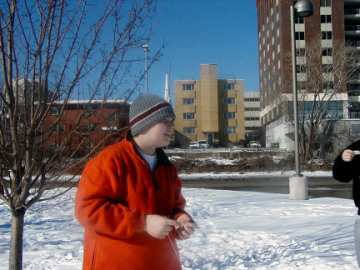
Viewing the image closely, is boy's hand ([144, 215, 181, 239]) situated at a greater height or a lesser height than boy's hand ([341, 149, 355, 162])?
lesser

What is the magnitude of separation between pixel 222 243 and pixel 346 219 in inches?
119

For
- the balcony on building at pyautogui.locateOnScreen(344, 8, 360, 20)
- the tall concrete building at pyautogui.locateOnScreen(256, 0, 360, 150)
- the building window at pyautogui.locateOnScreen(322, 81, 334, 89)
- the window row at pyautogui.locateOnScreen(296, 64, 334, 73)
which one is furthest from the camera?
the balcony on building at pyautogui.locateOnScreen(344, 8, 360, 20)

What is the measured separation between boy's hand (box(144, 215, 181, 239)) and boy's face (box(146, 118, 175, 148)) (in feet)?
1.28

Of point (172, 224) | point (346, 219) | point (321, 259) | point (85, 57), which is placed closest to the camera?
point (172, 224)

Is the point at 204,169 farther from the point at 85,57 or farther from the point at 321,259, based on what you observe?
the point at 85,57

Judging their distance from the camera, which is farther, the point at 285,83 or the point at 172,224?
the point at 285,83

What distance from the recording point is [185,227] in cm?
183

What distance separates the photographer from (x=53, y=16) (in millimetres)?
2951

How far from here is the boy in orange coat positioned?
169 centimetres

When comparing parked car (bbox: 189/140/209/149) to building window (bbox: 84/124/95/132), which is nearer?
building window (bbox: 84/124/95/132)

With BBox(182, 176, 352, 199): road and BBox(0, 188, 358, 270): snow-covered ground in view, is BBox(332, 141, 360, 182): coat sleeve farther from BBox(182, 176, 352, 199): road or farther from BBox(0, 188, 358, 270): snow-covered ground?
BBox(182, 176, 352, 199): road

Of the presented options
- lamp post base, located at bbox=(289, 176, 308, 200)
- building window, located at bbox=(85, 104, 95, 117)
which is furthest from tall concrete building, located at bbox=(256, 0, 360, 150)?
building window, located at bbox=(85, 104, 95, 117)

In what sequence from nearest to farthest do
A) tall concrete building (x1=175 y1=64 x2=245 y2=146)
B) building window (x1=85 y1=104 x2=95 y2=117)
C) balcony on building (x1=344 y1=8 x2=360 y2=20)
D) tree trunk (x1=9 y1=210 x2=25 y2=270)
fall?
1. tree trunk (x1=9 y1=210 x2=25 y2=270)
2. building window (x1=85 y1=104 x2=95 y2=117)
3. balcony on building (x1=344 y1=8 x2=360 y2=20)
4. tall concrete building (x1=175 y1=64 x2=245 y2=146)

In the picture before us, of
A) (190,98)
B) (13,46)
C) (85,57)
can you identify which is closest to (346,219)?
(85,57)
